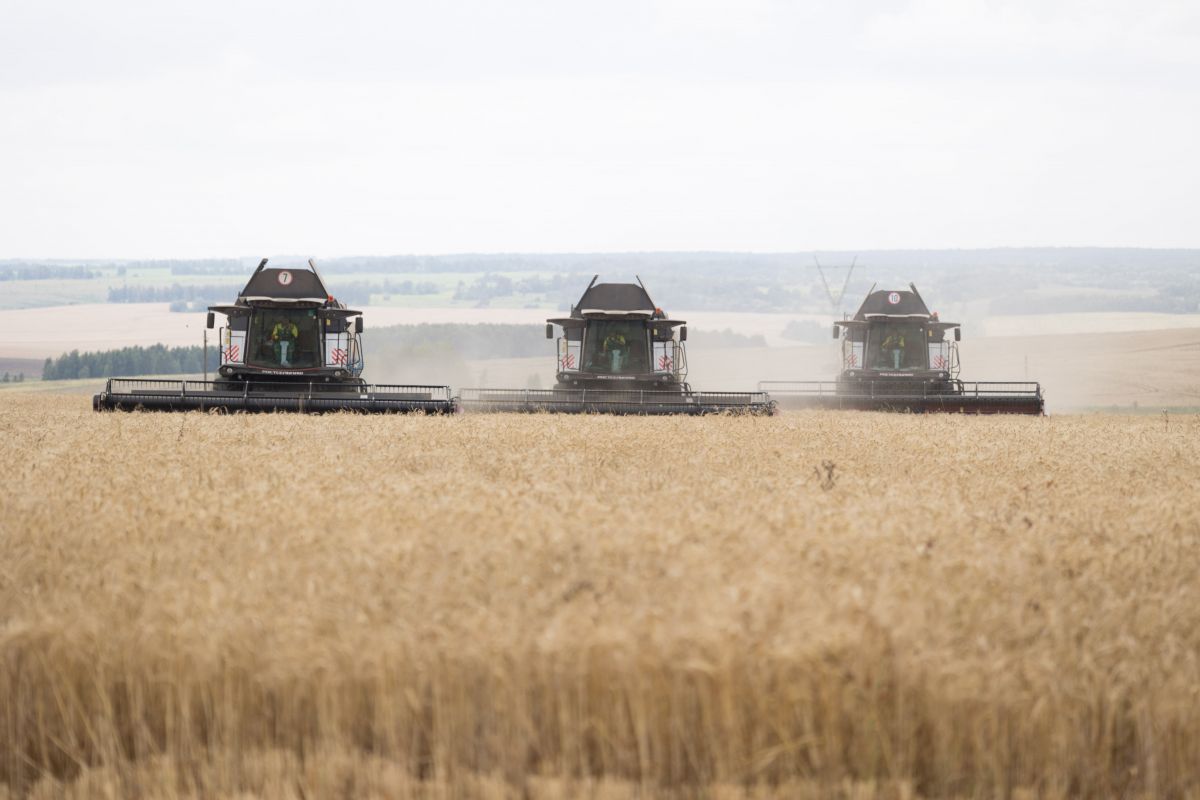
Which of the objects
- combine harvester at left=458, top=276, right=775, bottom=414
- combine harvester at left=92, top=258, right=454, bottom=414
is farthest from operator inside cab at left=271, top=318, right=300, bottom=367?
combine harvester at left=458, top=276, right=775, bottom=414

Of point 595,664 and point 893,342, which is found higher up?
point 893,342

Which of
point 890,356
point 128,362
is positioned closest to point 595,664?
point 890,356

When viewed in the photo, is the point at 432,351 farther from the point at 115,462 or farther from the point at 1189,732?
the point at 1189,732

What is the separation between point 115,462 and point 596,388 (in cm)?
1527

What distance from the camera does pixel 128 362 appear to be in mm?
87188

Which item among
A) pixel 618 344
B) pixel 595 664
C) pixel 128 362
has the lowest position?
pixel 595 664

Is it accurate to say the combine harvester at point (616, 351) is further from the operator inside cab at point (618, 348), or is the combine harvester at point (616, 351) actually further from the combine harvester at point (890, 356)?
the combine harvester at point (890, 356)

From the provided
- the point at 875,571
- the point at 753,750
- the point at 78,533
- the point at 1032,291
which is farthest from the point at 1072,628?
the point at 1032,291

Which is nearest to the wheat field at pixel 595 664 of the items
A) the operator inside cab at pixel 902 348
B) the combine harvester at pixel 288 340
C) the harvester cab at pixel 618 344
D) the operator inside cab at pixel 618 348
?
the combine harvester at pixel 288 340

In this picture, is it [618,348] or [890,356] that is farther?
[890,356]

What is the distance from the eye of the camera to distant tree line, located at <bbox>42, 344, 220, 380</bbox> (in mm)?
83562

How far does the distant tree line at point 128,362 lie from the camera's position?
83.6 m

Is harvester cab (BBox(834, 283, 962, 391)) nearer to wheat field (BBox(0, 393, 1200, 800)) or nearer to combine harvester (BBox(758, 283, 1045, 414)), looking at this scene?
combine harvester (BBox(758, 283, 1045, 414))

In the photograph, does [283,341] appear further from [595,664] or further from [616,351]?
[595,664]
